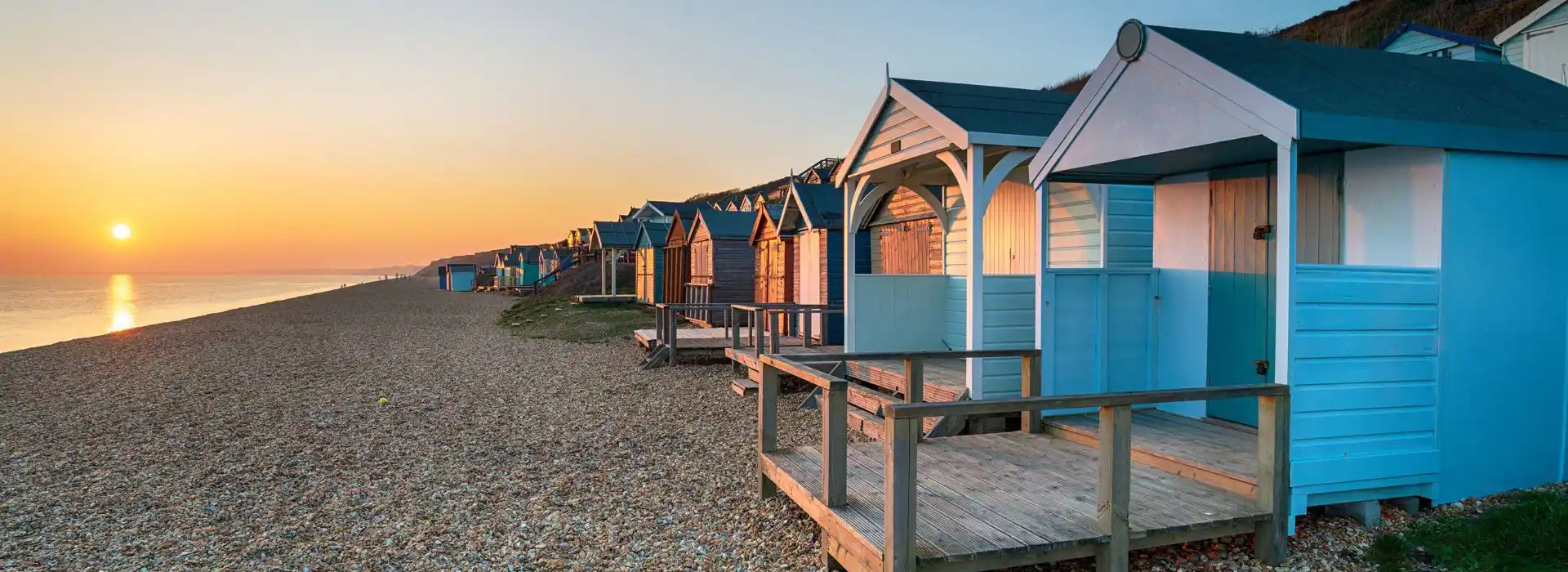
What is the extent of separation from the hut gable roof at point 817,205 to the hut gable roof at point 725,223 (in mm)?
5910

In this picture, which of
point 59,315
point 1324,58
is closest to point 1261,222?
point 1324,58

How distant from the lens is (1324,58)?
211 inches

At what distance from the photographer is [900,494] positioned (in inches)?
142

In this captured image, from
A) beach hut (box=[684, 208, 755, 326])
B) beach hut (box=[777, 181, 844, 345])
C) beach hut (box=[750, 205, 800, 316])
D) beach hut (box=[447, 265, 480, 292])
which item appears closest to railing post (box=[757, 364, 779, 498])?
beach hut (box=[777, 181, 844, 345])

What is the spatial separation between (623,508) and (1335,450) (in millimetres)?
4463

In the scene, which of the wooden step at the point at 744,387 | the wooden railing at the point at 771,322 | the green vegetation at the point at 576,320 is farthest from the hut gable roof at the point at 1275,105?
the green vegetation at the point at 576,320

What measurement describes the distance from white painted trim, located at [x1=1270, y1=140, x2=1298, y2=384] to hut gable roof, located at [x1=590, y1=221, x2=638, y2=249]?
1214 inches

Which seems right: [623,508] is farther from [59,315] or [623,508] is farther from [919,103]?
[59,315]

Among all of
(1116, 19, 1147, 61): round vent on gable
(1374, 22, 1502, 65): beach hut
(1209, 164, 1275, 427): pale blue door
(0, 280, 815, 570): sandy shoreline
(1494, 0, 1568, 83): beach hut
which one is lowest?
(0, 280, 815, 570): sandy shoreline

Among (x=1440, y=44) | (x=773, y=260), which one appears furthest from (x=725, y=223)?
(x=1440, y=44)

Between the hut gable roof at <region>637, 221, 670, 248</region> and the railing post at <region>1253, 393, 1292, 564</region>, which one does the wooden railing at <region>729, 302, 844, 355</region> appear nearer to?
the railing post at <region>1253, 393, 1292, 564</region>

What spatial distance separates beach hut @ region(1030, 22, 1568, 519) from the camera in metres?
4.42

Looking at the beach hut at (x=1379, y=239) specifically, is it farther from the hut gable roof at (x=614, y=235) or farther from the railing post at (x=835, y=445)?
the hut gable roof at (x=614, y=235)

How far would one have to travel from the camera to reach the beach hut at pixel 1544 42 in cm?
1207
